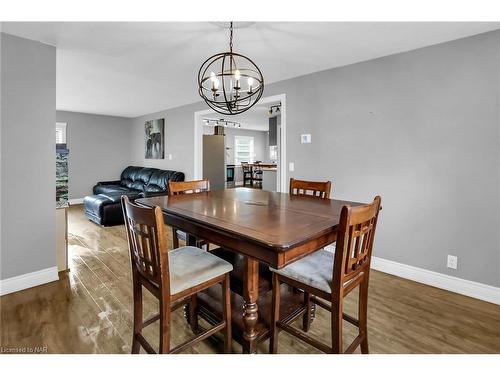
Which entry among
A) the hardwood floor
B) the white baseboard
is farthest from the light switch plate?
the white baseboard

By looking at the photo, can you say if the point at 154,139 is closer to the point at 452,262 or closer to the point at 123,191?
the point at 123,191

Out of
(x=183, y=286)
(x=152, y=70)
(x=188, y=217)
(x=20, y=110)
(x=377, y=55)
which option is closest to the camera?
(x=183, y=286)

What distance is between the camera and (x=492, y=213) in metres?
2.22

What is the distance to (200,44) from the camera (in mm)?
2529

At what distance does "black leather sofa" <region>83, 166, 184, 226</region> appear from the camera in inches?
177

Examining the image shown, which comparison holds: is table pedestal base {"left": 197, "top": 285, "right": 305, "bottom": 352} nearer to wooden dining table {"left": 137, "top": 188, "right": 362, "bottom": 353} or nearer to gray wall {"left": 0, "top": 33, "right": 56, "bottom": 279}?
wooden dining table {"left": 137, "top": 188, "right": 362, "bottom": 353}

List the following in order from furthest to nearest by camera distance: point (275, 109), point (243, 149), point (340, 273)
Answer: point (243, 149) < point (275, 109) < point (340, 273)

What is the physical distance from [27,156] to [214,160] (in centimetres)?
450

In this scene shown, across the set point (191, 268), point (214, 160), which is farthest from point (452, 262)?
point (214, 160)

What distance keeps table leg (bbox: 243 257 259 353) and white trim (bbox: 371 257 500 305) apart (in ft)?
6.31

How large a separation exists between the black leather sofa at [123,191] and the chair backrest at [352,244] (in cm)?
419
